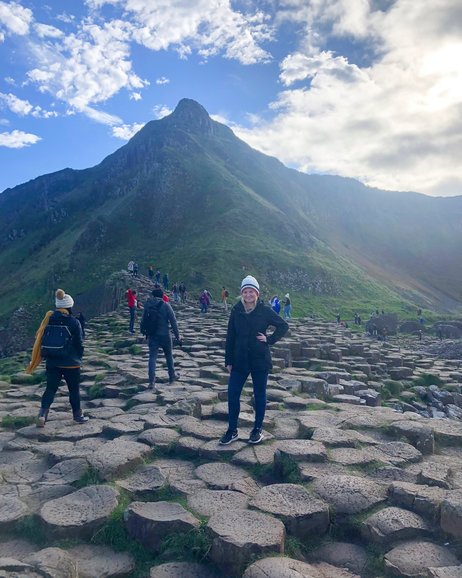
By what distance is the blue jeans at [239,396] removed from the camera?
677cm

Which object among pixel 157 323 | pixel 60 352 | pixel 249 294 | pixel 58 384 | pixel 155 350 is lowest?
pixel 58 384

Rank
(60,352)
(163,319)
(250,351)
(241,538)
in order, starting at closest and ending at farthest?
(241,538) → (250,351) → (60,352) → (163,319)

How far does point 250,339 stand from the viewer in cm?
689

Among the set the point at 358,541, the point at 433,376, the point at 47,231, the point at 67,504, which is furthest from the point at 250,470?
the point at 47,231

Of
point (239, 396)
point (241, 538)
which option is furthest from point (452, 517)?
point (239, 396)

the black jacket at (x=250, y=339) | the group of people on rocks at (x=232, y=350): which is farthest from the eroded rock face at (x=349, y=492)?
the black jacket at (x=250, y=339)

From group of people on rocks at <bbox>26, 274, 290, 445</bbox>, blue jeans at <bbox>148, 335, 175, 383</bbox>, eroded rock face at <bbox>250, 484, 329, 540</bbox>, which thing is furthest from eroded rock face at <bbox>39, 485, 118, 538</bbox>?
blue jeans at <bbox>148, 335, 175, 383</bbox>

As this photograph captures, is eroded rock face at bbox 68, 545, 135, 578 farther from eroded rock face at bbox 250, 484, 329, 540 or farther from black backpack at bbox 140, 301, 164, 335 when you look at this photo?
black backpack at bbox 140, 301, 164, 335

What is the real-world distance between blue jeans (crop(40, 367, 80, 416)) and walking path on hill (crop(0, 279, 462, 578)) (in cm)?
41

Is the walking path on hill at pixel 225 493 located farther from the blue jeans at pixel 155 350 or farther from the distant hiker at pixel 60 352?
the blue jeans at pixel 155 350

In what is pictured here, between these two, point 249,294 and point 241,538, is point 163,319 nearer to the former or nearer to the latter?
point 249,294

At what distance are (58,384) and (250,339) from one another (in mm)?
3644

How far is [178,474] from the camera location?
5633 mm

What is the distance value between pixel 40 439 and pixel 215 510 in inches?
153
